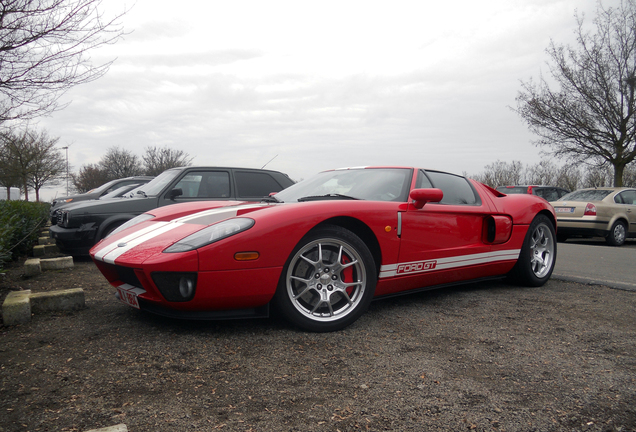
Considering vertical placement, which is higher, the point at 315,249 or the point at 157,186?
the point at 157,186

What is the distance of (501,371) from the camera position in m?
2.23

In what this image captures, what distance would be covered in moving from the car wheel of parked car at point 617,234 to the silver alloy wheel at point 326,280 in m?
9.25

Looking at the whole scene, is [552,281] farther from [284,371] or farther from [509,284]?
[284,371]

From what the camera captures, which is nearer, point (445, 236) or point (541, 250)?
point (445, 236)

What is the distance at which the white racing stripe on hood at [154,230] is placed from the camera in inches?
115

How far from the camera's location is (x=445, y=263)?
140 inches

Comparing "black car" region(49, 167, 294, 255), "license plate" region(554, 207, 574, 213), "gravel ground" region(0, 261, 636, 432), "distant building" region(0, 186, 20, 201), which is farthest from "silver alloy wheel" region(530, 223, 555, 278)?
"distant building" region(0, 186, 20, 201)

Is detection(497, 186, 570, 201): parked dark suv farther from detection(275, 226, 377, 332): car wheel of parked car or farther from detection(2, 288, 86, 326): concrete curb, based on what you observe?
detection(2, 288, 86, 326): concrete curb

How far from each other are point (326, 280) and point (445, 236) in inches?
47.9

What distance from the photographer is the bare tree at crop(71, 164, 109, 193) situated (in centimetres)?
4319

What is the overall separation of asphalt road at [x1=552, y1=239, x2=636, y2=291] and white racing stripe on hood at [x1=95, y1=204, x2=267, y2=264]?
3.71m

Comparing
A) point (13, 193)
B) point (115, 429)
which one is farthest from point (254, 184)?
point (13, 193)

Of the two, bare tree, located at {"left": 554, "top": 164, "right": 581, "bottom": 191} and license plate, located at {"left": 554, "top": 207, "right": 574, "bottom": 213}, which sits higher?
bare tree, located at {"left": 554, "top": 164, "right": 581, "bottom": 191}

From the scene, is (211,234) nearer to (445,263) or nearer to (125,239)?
(125,239)
